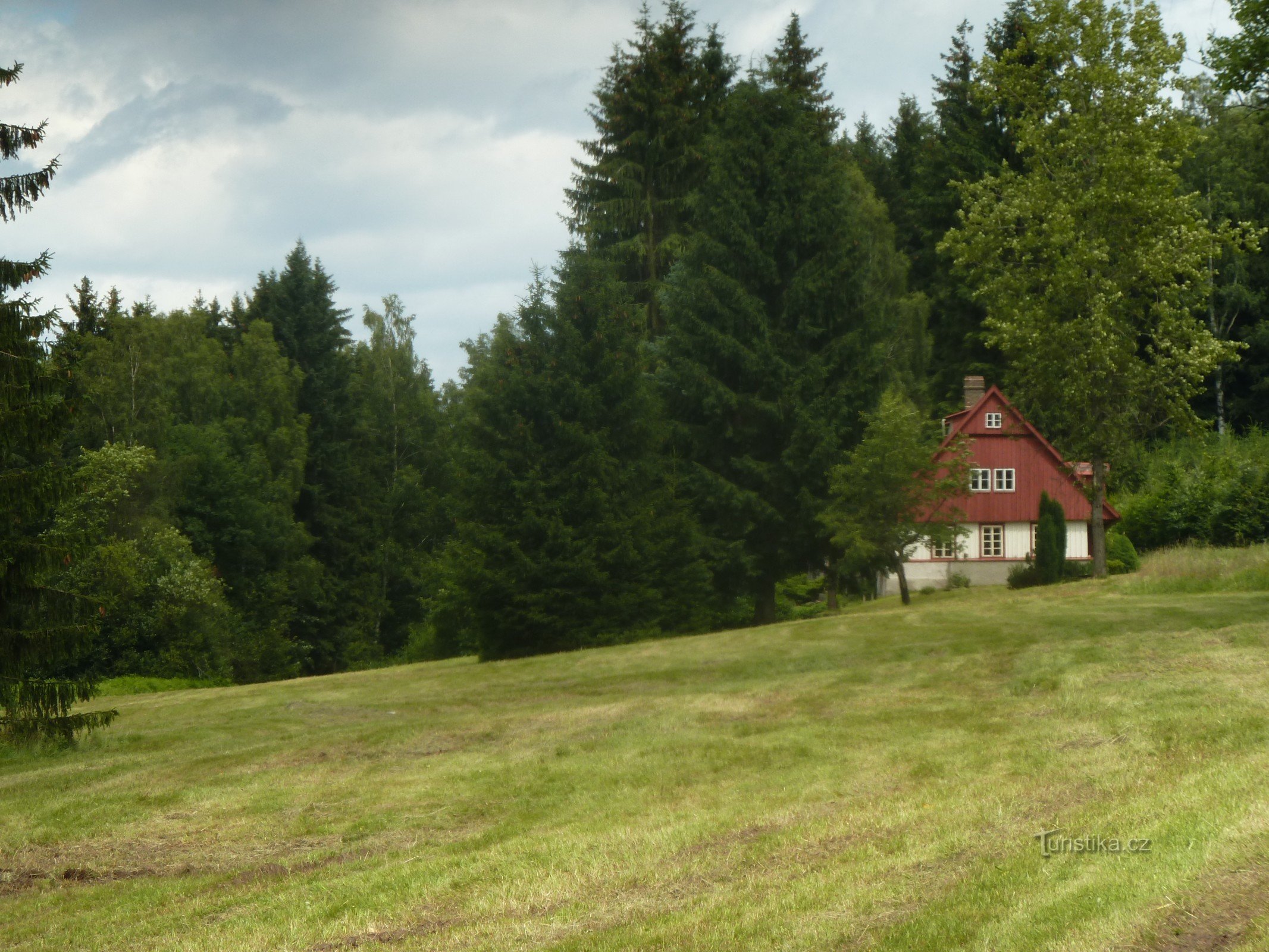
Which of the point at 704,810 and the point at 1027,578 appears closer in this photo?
the point at 704,810

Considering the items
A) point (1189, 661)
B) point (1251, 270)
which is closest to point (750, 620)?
point (1189, 661)

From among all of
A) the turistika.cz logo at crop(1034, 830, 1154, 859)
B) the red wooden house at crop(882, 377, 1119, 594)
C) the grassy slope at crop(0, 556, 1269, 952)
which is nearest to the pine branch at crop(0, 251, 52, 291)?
the grassy slope at crop(0, 556, 1269, 952)

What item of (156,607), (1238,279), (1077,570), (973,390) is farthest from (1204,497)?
(156,607)

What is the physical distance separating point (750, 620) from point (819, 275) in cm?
1225

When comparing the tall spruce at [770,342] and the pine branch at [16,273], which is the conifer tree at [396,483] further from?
the pine branch at [16,273]

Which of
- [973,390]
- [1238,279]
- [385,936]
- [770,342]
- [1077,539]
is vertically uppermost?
[1238,279]

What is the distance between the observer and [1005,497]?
5247 cm

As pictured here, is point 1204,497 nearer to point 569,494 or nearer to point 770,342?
point 770,342

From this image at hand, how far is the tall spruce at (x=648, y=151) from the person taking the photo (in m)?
53.5

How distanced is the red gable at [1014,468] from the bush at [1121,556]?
24.0ft

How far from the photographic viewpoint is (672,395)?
132ft

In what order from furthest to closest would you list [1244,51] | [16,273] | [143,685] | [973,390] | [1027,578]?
[973,390]
[1027,578]
[143,685]
[1244,51]
[16,273]

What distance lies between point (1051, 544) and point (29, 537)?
34237 mm

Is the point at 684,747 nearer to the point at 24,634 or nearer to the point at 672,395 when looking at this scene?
the point at 24,634
